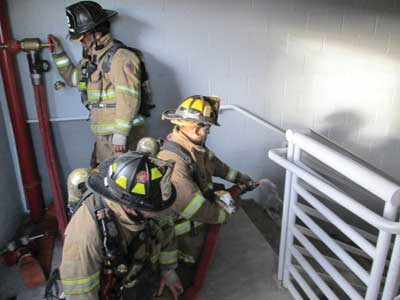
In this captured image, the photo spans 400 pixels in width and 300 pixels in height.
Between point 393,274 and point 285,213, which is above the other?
point 393,274

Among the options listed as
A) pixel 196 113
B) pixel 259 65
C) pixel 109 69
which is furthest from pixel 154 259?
pixel 259 65

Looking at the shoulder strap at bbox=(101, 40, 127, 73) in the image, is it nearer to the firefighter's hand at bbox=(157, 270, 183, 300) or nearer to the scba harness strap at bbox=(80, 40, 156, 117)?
the scba harness strap at bbox=(80, 40, 156, 117)

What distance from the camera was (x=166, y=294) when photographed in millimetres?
2426

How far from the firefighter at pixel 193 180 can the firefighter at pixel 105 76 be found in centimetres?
67

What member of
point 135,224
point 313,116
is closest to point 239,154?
point 313,116

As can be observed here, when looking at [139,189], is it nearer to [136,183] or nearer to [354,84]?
[136,183]

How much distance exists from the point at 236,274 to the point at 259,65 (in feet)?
7.10

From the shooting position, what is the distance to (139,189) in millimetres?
1641

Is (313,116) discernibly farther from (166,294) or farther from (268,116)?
(166,294)

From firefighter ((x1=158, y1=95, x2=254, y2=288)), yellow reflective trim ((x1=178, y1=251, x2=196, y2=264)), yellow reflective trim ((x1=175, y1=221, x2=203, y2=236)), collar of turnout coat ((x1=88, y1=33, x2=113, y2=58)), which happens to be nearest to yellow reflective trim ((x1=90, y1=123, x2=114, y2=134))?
collar of turnout coat ((x1=88, y1=33, x2=113, y2=58))

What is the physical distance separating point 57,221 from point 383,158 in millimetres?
3976

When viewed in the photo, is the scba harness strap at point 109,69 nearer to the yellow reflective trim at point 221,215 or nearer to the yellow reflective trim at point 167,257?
the yellow reflective trim at point 221,215

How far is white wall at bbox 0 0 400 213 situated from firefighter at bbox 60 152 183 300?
6.25 feet

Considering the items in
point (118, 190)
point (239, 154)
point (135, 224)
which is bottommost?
point (239, 154)
